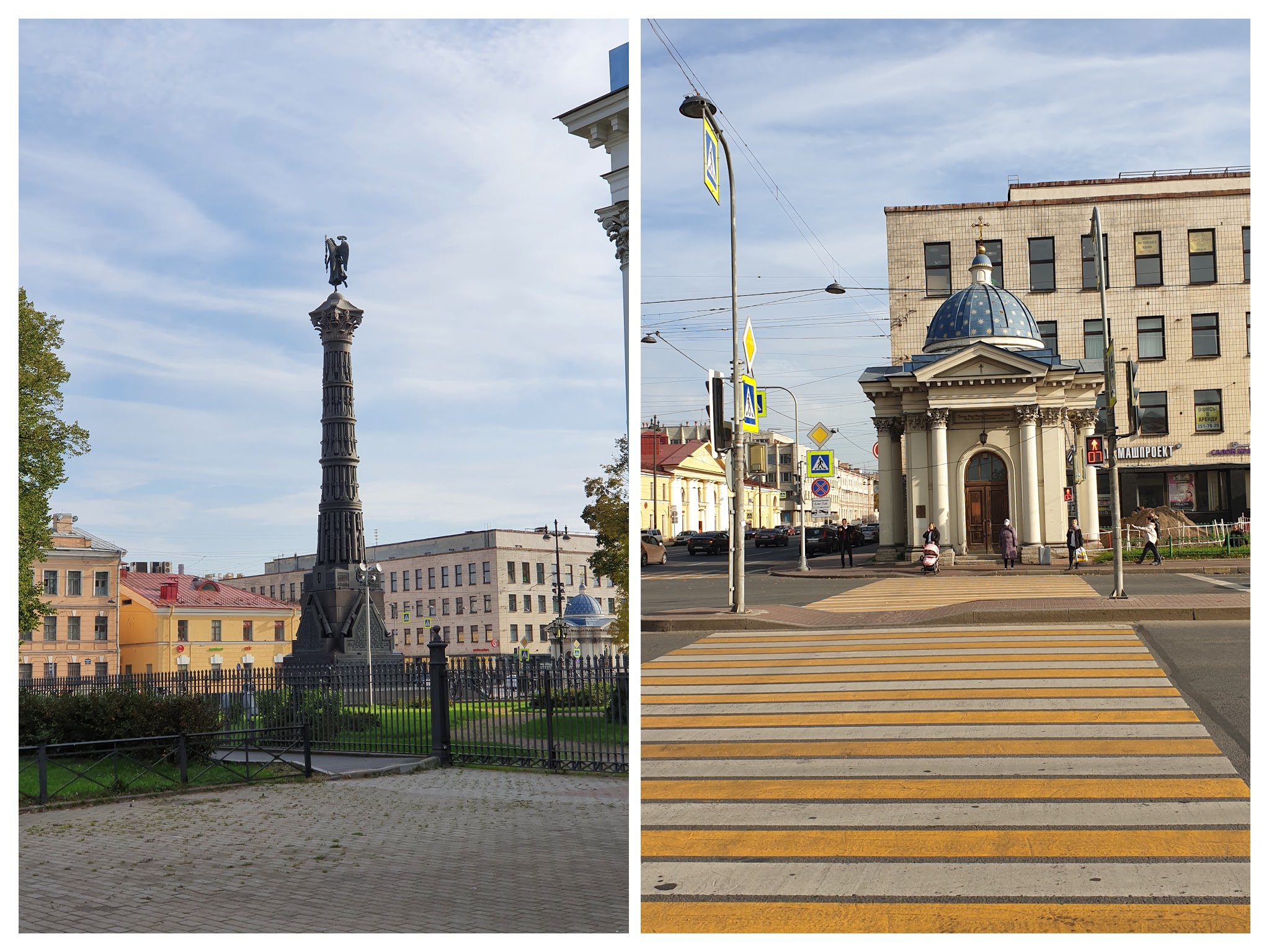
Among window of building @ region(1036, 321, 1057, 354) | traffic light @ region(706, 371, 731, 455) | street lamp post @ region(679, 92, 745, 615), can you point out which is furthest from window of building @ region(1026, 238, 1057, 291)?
traffic light @ region(706, 371, 731, 455)

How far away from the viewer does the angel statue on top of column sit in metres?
47.2

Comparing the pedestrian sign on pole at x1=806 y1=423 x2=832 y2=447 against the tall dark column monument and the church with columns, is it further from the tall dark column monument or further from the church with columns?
the tall dark column monument

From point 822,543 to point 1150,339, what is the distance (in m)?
15.7

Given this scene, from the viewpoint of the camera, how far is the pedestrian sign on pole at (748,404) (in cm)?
1464

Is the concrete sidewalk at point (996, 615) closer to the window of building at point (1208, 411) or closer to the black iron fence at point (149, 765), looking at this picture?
the black iron fence at point (149, 765)

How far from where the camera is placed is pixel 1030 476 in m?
33.7

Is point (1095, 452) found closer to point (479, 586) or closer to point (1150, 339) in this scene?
point (1150, 339)

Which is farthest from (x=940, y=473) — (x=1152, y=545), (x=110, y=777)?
(x=110, y=777)

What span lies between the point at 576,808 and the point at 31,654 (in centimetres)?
1587

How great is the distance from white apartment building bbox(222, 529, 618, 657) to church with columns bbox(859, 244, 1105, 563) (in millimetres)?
40972
